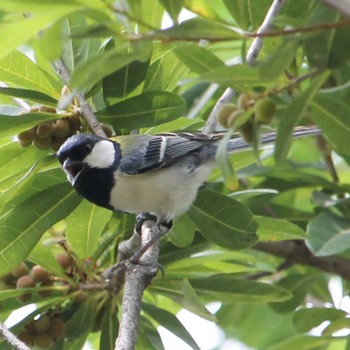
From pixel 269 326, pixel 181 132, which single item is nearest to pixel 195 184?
pixel 181 132

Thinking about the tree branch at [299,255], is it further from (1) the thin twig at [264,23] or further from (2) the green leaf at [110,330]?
(1) the thin twig at [264,23]

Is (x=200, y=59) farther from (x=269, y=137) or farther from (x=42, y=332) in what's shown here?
(x=42, y=332)

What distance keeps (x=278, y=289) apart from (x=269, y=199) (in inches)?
16.9

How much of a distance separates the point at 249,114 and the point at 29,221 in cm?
130

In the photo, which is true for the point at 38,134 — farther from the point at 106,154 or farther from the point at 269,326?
the point at 269,326

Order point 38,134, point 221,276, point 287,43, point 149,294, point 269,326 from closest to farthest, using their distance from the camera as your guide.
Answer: point 287,43 → point 38,134 → point 221,276 → point 149,294 → point 269,326

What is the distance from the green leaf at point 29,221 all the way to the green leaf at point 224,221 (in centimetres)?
47

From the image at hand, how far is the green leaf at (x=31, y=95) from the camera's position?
266 centimetres

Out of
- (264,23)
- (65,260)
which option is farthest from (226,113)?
(65,260)


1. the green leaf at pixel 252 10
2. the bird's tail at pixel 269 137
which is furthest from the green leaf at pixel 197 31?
the bird's tail at pixel 269 137

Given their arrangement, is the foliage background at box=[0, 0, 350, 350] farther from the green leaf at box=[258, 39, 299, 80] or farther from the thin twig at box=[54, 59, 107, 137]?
the green leaf at box=[258, 39, 299, 80]

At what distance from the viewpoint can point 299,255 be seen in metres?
3.51

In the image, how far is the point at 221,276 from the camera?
121 inches

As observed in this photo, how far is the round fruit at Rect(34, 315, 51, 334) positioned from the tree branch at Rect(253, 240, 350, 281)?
3.08 feet
